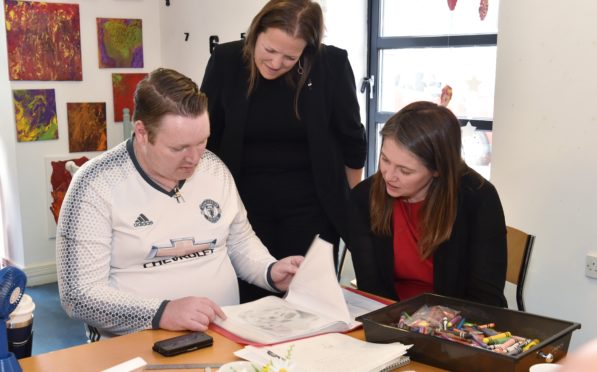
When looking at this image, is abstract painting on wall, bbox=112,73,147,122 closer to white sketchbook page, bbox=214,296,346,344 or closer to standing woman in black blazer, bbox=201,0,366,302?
standing woman in black blazer, bbox=201,0,366,302

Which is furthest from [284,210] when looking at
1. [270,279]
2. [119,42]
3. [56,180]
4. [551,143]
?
[119,42]

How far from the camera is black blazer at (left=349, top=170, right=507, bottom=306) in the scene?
1.83 m

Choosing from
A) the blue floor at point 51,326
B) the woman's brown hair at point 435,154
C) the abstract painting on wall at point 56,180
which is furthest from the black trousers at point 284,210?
the abstract painting on wall at point 56,180

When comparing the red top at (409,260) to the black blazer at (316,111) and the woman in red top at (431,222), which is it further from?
the black blazer at (316,111)

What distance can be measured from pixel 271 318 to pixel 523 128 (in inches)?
64.6

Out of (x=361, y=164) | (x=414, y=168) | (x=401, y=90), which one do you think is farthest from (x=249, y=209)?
(x=401, y=90)

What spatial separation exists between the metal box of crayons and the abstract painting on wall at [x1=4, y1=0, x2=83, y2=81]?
129 inches

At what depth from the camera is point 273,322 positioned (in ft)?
5.17

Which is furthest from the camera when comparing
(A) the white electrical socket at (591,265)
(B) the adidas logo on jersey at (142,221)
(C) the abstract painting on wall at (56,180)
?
(C) the abstract painting on wall at (56,180)

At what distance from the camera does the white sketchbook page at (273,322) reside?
149 centimetres

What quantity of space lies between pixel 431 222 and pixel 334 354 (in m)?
0.62

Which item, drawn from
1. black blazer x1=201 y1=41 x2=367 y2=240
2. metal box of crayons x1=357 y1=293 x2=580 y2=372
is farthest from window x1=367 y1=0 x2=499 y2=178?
metal box of crayons x1=357 y1=293 x2=580 y2=372

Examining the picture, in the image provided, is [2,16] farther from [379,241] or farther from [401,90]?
[379,241]

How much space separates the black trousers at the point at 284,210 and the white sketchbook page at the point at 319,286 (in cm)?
51
